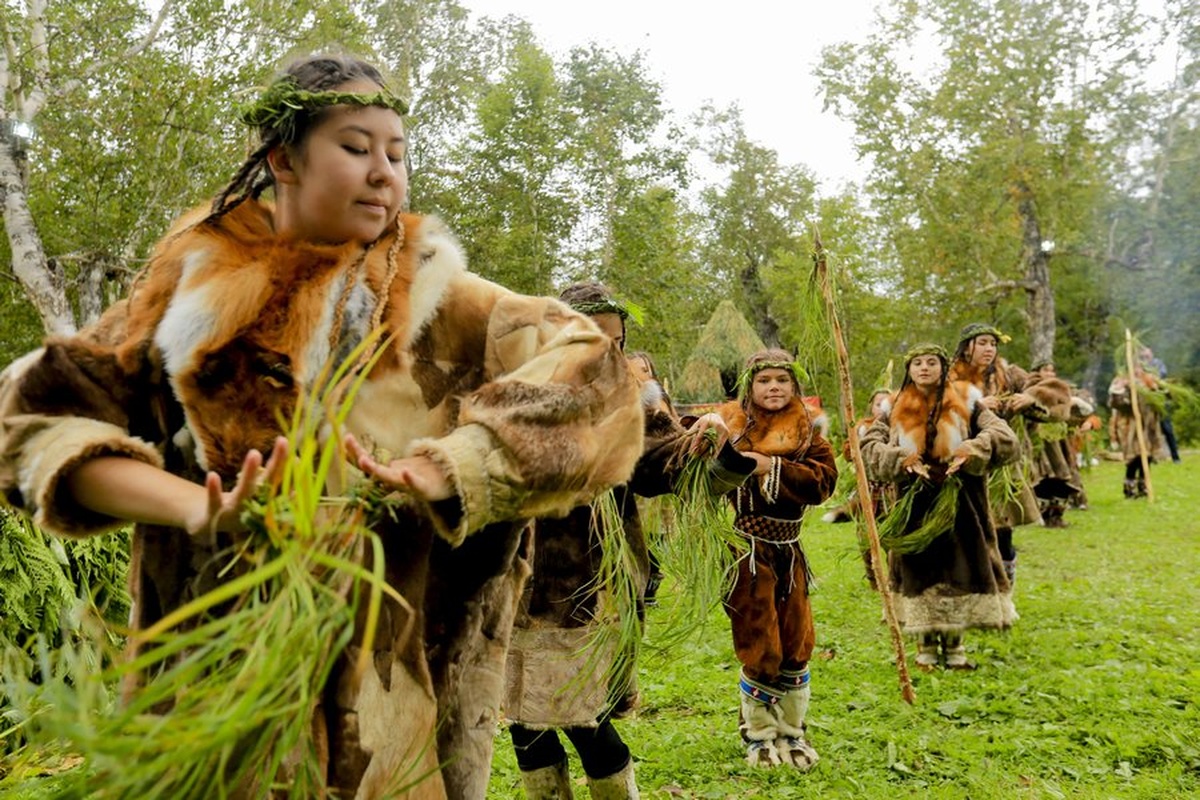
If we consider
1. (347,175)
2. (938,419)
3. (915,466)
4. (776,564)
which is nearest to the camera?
(347,175)

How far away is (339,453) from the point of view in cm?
149

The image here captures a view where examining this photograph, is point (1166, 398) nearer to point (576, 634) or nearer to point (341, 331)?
point (576, 634)

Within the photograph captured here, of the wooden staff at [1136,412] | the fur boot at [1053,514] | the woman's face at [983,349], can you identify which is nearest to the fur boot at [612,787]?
the woman's face at [983,349]

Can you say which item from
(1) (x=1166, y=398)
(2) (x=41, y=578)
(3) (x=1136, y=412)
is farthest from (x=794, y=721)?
(1) (x=1166, y=398)

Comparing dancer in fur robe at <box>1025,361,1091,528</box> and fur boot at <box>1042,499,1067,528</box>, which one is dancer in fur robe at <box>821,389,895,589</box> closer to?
dancer in fur robe at <box>1025,361,1091,528</box>

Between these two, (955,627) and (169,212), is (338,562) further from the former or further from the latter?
(169,212)

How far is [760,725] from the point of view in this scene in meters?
4.59

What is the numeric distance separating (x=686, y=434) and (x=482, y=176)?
51.5ft

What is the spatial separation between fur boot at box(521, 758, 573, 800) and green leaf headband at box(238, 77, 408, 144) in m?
2.57

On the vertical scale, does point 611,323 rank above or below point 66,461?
above

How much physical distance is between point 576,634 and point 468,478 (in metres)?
2.06

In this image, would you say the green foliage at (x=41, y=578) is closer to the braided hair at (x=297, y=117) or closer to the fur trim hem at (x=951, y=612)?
the braided hair at (x=297, y=117)

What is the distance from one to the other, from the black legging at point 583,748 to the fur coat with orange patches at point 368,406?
161 centimetres

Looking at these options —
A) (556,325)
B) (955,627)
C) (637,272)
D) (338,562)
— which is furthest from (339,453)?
(637,272)
